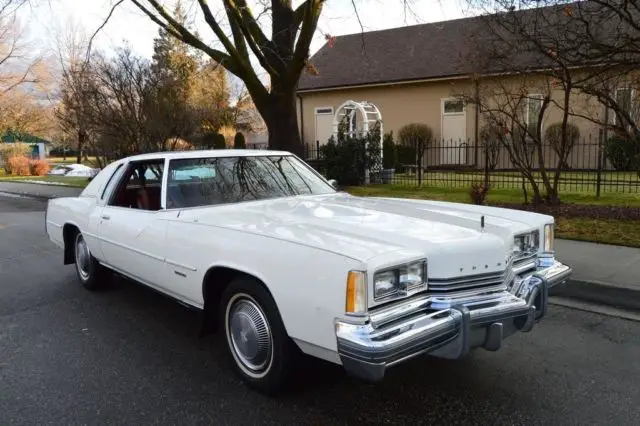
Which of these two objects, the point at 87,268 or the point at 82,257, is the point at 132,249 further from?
the point at 82,257

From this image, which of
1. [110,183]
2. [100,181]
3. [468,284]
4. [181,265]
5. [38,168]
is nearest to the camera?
[468,284]

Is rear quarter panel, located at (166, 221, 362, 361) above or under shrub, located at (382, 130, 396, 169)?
under

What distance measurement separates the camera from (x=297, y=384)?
335cm

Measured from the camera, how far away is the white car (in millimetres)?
2746

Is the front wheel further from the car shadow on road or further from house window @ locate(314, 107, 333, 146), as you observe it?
house window @ locate(314, 107, 333, 146)

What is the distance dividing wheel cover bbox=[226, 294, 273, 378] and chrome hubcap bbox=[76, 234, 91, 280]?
9.35 ft

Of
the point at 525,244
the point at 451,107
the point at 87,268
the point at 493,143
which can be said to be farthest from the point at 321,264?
the point at 451,107

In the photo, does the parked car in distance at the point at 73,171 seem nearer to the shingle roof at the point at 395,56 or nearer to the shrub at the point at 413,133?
the shingle roof at the point at 395,56

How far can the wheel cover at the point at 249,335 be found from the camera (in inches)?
129

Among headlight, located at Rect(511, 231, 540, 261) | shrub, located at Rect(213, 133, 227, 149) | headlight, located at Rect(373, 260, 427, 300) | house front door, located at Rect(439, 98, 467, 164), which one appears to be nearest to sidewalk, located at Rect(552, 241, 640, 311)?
headlight, located at Rect(511, 231, 540, 261)

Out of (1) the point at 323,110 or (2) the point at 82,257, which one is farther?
(1) the point at 323,110

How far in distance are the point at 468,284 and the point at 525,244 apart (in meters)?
0.86

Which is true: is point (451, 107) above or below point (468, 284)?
above

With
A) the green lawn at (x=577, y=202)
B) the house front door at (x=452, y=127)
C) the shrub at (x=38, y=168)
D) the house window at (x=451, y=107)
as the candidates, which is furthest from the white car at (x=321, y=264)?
the shrub at (x=38, y=168)
